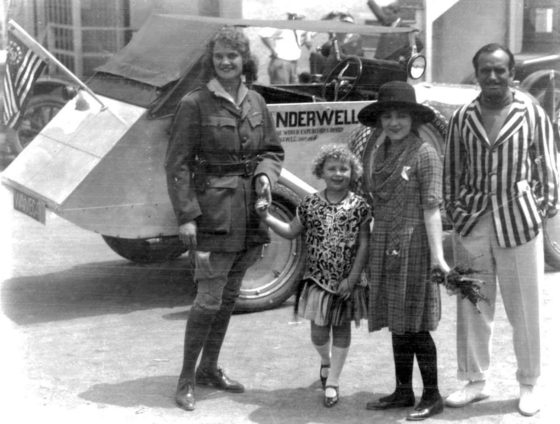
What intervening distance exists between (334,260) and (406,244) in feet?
1.18

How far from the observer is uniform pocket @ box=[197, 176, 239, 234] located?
179 inches

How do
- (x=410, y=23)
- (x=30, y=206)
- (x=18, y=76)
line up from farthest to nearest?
(x=410, y=23)
(x=30, y=206)
(x=18, y=76)

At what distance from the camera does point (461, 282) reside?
169 inches

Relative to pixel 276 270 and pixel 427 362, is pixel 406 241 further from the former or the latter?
pixel 276 270

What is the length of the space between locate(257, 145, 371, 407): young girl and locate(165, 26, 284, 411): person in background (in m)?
0.17

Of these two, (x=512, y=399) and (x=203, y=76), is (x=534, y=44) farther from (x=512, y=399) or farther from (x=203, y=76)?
(x=512, y=399)

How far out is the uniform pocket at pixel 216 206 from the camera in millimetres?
4547

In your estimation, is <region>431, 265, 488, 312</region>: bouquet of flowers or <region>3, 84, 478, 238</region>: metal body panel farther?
<region>3, 84, 478, 238</region>: metal body panel

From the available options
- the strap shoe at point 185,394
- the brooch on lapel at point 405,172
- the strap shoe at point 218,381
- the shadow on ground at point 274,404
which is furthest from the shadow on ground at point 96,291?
the brooch on lapel at point 405,172

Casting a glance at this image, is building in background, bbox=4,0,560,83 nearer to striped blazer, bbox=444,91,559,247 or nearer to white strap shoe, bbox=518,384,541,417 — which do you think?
striped blazer, bbox=444,91,559,247

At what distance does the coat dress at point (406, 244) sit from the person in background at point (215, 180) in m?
0.59

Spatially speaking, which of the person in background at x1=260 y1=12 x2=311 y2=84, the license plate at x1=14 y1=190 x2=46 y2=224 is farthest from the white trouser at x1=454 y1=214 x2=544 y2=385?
the person in background at x1=260 y1=12 x2=311 y2=84

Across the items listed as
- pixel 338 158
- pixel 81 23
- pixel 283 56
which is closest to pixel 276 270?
pixel 338 158

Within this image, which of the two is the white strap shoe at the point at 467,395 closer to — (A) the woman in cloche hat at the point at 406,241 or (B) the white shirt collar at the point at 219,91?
(A) the woman in cloche hat at the point at 406,241
